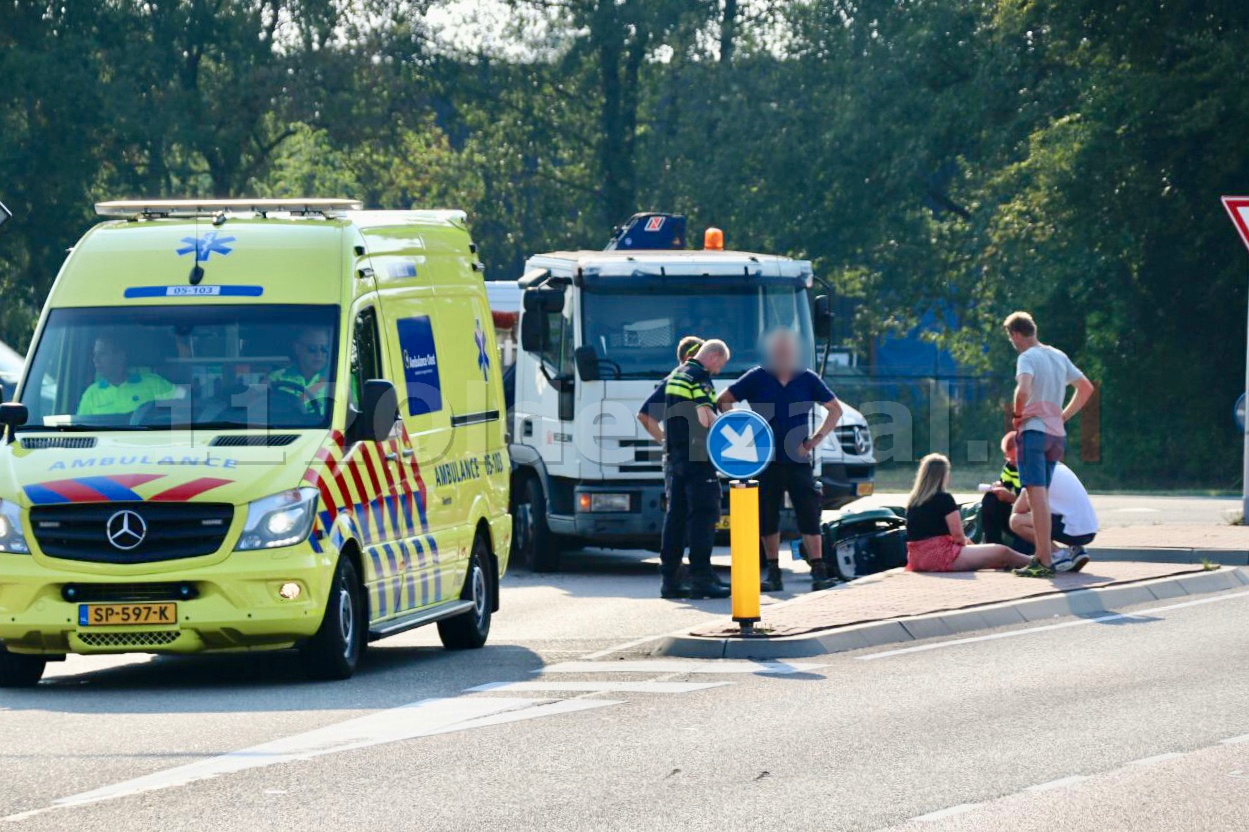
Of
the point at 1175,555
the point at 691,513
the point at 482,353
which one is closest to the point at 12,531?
the point at 482,353

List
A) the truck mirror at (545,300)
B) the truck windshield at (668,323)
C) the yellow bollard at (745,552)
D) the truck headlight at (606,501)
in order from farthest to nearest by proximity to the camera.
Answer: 1. the truck mirror at (545,300)
2. the truck windshield at (668,323)
3. the truck headlight at (606,501)
4. the yellow bollard at (745,552)

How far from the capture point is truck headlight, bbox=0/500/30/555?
11719 millimetres

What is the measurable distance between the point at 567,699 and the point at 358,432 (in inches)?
80.8

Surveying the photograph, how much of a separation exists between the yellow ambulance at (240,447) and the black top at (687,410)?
112 inches

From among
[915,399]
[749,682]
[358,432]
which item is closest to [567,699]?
[749,682]

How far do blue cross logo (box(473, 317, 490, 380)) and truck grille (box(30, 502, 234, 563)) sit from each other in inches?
155

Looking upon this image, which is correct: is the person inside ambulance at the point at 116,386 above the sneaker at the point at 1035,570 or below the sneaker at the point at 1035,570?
above

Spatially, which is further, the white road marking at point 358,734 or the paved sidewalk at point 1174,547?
the paved sidewalk at point 1174,547

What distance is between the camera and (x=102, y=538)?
1159cm

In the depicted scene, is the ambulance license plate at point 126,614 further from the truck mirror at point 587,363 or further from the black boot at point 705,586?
the truck mirror at point 587,363

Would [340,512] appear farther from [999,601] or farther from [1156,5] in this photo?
[1156,5]

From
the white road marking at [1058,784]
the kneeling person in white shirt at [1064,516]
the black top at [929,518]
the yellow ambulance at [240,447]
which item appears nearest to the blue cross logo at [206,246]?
the yellow ambulance at [240,447]

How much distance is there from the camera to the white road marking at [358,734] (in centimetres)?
866

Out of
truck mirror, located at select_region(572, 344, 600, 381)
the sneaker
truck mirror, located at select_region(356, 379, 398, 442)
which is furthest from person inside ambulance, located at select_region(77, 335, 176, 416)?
truck mirror, located at select_region(572, 344, 600, 381)
